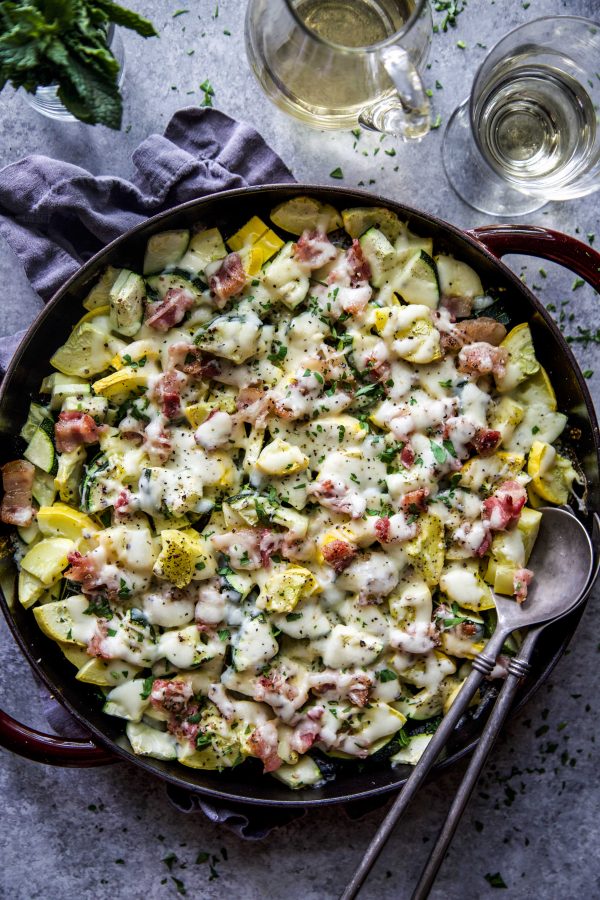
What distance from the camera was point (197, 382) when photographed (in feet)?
7.48

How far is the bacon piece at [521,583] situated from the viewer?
221 cm

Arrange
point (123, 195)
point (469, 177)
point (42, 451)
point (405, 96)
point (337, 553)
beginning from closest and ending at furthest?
point (405, 96) → point (337, 553) → point (42, 451) → point (123, 195) → point (469, 177)

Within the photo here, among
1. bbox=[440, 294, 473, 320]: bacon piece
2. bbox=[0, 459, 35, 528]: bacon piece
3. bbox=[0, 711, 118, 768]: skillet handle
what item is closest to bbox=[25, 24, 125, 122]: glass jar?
bbox=[0, 459, 35, 528]: bacon piece

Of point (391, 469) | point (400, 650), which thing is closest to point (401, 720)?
point (400, 650)

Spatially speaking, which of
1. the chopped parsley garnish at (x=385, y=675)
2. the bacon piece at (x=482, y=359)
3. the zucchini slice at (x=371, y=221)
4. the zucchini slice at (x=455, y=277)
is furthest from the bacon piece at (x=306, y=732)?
the zucchini slice at (x=371, y=221)

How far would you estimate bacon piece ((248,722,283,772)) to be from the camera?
217 centimetres

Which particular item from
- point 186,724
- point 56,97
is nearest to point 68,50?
point 56,97

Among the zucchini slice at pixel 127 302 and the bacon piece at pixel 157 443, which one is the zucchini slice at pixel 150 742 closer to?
the bacon piece at pixel 157 443

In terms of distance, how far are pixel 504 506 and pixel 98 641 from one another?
1.17 meters

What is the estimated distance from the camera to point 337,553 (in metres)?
2.17

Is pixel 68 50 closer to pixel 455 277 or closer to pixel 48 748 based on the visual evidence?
pixel 455 277

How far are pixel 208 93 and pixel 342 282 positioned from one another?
0.78 metres

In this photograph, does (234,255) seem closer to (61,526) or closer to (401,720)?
(61,526)

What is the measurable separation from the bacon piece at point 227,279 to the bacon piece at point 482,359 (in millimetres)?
657
